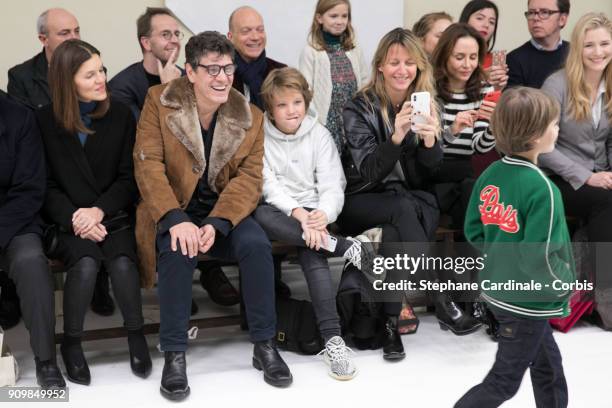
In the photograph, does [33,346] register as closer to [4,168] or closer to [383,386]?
[4,168]

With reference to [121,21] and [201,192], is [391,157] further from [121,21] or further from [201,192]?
[121,21]

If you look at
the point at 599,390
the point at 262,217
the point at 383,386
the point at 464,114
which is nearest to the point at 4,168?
the point at 262,217

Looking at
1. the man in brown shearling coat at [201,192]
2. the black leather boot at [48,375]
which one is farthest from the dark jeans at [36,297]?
the man in brown shearling coat at [201,192]

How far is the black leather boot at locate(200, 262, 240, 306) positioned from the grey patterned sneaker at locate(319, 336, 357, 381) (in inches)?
34.5

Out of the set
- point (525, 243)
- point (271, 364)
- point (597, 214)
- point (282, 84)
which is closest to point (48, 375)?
point (271, 364)

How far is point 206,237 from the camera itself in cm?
323

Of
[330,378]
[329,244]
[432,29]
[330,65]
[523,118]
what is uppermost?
[432,29]

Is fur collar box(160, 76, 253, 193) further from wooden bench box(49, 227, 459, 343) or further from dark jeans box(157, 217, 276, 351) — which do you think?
wooden bench box(49, 227, 459, 343)

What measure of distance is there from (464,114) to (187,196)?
4.34 feet

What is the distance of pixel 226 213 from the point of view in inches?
130

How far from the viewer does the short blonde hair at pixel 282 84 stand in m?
3.54

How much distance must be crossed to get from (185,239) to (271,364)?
1.94ft

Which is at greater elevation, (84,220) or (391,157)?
(391,157)

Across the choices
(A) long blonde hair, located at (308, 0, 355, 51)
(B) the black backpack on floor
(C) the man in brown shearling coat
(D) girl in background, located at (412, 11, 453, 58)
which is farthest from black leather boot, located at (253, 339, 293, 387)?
(D) girl in background, located at (412, 11, 453, 58)
